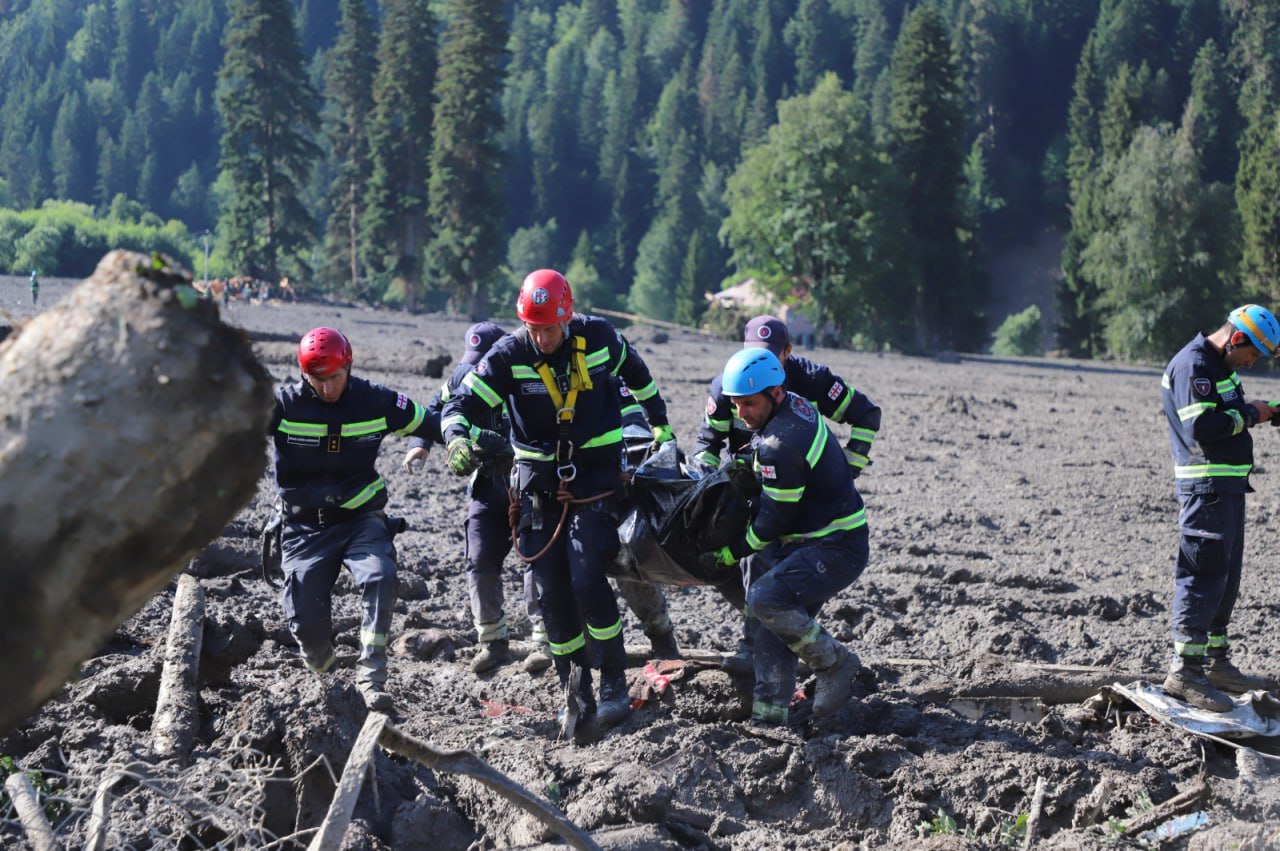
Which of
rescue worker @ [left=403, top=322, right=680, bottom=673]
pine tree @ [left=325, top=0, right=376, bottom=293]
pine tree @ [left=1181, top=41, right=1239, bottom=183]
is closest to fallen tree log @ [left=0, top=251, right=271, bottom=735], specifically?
rescue worker @ [left=403, top=322, right=680, bottom=673]

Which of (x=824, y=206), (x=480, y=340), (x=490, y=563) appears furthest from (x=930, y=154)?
(x=490, y=563)

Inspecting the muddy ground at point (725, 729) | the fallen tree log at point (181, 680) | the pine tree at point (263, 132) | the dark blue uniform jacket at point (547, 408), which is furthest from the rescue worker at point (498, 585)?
the pine tree at point (263, 132)

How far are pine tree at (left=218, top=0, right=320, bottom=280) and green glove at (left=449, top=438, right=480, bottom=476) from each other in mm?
52539

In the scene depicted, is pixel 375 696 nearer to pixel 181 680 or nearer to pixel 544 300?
pixel 181 680

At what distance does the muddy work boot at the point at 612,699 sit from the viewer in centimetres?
662

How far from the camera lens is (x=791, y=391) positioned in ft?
26.0

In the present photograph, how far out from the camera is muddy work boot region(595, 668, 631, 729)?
6617 mm

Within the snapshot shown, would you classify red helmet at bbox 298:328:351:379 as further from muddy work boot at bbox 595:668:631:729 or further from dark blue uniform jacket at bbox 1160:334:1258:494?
dark blue uniform jacket at bbox 1160:334:1258:494

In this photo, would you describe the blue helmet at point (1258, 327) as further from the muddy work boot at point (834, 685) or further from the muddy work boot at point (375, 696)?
the muddy work boot at point (375, 696)

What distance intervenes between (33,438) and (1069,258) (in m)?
62.4

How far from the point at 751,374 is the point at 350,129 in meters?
58.4

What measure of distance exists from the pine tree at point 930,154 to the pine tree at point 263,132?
2521 cm

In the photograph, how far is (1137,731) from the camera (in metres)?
6.30

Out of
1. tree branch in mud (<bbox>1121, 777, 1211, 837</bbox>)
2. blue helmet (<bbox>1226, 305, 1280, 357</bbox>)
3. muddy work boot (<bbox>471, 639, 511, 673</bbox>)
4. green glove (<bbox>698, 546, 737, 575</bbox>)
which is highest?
blue helmet (<bbox>1226, 305, 1280, 357</bbox>)
